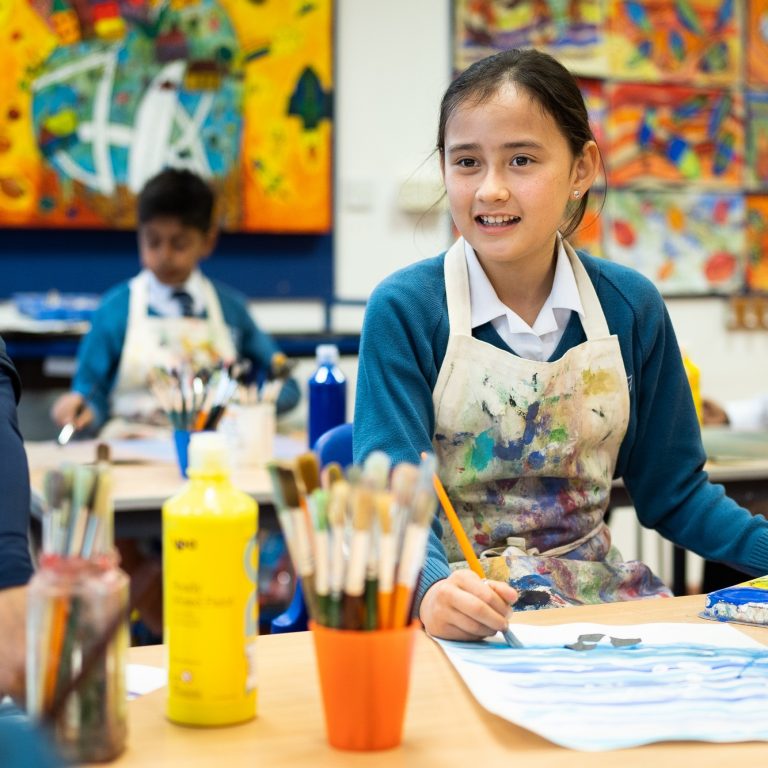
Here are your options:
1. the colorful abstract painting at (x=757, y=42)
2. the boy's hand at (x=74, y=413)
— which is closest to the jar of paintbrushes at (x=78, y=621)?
the boy's hand at (x=74, y=413)

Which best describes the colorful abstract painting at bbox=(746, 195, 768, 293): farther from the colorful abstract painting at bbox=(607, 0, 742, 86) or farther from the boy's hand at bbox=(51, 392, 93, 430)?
the boy's hand at bbox=(51, 392, 93, 430)

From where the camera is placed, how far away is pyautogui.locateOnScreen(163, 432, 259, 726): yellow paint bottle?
34.0 inches

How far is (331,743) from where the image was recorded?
2.82 ft

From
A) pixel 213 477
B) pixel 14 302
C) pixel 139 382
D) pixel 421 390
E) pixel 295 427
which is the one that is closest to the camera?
pixel 213 477

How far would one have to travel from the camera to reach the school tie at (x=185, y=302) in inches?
136

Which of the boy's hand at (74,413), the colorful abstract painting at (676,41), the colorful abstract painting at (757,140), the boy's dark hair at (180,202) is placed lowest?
the boy's hand at (74,413)

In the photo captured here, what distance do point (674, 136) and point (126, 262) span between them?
A: 7.19ft

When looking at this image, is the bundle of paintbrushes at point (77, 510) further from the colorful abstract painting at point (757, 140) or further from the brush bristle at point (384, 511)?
the colorful abstract painting at point (757, 140)

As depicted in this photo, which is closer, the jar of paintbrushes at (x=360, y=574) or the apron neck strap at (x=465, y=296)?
the jar of paintbrushes at (x=360, y=574)

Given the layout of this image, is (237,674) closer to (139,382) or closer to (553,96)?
(553,96)

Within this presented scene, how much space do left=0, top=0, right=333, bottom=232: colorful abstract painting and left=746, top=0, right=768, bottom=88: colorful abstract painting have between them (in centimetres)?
175

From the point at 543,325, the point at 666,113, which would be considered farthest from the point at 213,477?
the point at 666,113

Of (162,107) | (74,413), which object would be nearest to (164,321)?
(74,413)

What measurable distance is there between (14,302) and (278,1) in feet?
4.50
